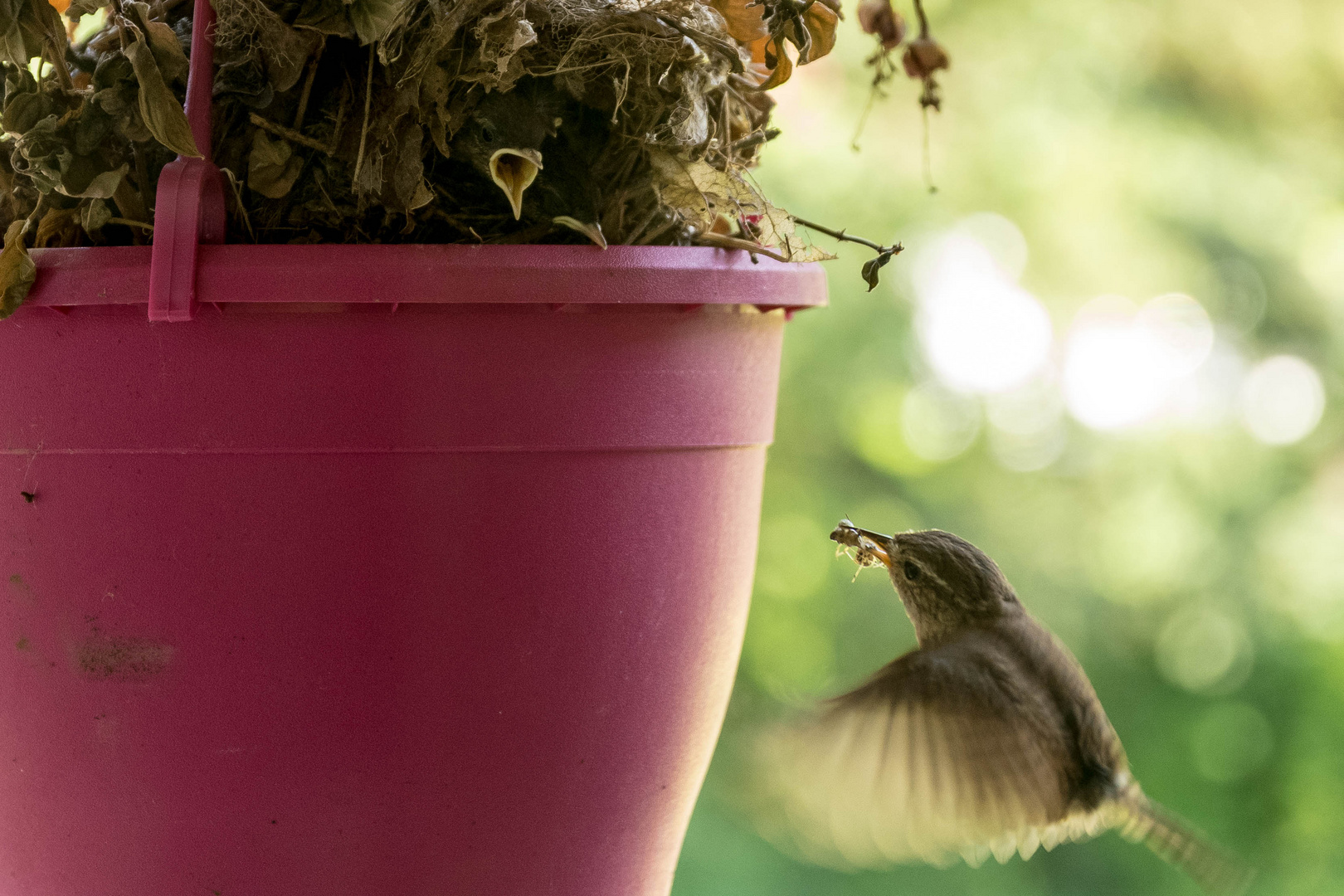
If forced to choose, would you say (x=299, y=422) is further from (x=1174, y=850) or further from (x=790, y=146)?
(x=790, y=146)

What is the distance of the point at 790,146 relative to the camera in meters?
1.47

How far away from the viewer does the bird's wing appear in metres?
0.72

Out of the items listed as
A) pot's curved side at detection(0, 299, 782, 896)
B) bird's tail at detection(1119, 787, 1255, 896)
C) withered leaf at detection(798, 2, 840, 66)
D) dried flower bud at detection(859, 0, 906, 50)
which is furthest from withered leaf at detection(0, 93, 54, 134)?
bird's tail at detection(1119, 787, 1255, 896)

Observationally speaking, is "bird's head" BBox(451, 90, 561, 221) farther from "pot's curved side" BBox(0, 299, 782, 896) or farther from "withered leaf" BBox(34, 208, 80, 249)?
"withered leaf" BBox(34, 208, 80, 249)

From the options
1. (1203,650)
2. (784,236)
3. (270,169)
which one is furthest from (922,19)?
(1203,650)

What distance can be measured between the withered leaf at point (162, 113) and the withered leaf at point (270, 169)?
0.05m

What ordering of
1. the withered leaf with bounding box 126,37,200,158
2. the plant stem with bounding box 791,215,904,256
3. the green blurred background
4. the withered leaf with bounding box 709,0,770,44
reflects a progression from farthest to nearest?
the green blurred background
the withered leaf with bounding box 709,0,770,44
the plant stem with bounding box 791,215,904,256
the withered leaf with bounding box 126,37,200,158

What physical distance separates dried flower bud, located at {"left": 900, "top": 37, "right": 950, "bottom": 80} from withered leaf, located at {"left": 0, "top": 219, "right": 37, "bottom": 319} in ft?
1.98

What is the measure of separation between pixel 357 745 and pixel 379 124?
0.33 metres

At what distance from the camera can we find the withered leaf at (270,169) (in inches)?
25.2

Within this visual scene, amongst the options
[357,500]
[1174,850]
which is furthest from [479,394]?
[1174,850]

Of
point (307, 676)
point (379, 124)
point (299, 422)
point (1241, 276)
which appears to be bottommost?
point (307, 676)

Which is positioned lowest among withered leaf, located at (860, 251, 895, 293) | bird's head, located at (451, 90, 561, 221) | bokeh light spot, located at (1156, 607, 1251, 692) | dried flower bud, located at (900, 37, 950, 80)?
bokeh light spot, located at (1156, 607, 1251, 692)

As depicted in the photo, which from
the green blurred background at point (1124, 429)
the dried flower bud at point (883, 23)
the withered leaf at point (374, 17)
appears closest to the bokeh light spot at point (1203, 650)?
the green blurred background at point (1124, 429)
